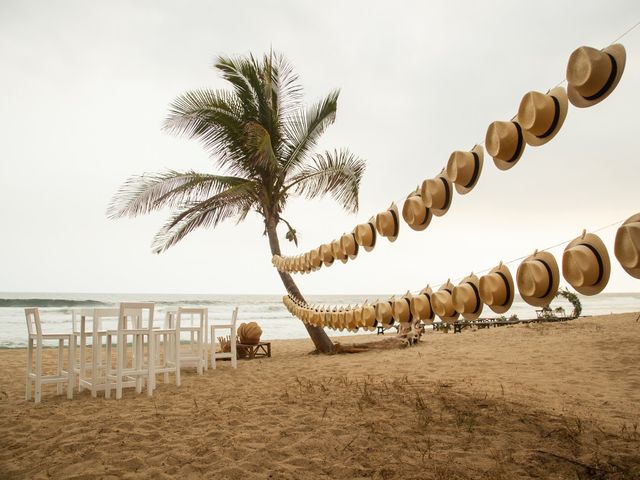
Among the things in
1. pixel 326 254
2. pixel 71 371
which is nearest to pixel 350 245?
pixel 326 254

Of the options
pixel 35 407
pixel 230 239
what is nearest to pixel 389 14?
pixel 35 407

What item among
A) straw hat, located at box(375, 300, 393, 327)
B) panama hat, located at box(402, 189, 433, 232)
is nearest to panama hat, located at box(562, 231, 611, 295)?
panama hat, located at box(402, 189, 433, 232)

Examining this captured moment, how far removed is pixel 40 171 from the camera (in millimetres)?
14258

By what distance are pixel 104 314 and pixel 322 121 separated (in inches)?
226

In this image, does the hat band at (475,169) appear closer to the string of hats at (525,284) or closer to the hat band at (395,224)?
the string of hats at (525,284)

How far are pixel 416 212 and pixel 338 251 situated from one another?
137cm

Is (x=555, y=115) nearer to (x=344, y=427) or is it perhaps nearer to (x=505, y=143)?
(x=505, y=143)

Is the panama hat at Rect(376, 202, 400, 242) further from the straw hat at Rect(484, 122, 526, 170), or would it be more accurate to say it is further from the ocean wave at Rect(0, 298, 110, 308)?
Result: the ocean wave at Rect(0, 298, 110, 308)

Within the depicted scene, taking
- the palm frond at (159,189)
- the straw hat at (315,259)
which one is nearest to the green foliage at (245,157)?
the palm frond at (159,189)

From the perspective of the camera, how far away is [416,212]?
10.2 feet

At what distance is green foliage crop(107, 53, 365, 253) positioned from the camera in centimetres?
870

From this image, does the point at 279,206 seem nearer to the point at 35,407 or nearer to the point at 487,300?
the point at 35,407

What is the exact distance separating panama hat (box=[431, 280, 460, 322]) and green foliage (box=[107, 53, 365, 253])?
598cm

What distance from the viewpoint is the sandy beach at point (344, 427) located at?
2.85 m
